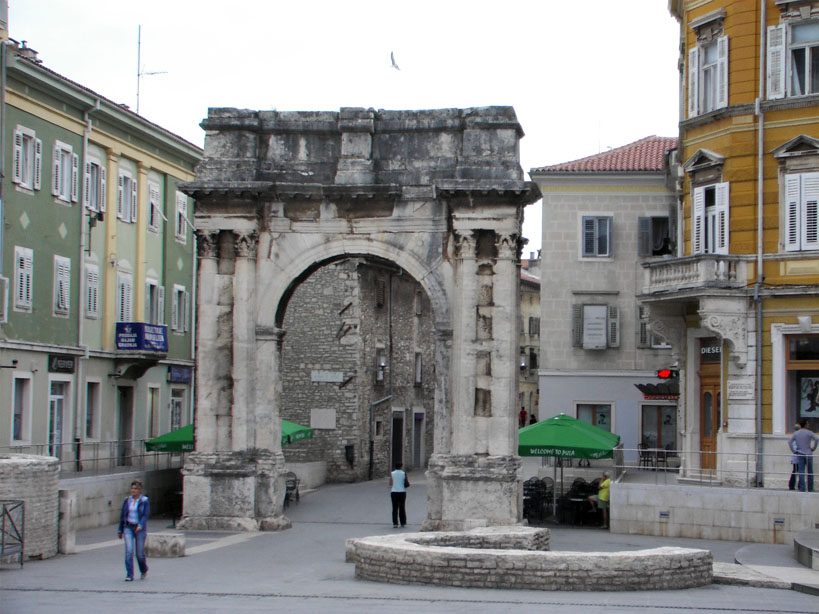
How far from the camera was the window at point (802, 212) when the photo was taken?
1227 inches

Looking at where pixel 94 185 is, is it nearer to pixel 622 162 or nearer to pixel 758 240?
pixel 622 162

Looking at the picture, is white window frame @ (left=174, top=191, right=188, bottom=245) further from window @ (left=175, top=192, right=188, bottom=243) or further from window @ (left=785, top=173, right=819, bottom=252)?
window @ (left=785, top=173, right=819, bottom=252)

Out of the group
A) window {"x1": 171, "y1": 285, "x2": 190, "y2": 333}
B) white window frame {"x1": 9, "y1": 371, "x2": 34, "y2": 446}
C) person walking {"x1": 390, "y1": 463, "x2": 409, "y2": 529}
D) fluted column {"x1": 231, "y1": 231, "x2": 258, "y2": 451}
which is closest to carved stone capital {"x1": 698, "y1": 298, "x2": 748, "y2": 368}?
person walking {"x1": 390, "y1": 463, "x2": 409, "y2": 529}

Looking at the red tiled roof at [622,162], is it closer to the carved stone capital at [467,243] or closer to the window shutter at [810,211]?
the window shutter at [810,211]

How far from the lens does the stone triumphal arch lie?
29953mm

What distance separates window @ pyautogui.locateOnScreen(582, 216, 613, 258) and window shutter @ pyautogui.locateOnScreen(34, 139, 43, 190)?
18982 millimetres

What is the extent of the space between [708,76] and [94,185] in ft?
58.4

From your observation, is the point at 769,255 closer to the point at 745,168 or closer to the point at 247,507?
the point at 745,168

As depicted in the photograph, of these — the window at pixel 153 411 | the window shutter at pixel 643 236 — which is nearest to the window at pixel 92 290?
the window at pixel 153 411

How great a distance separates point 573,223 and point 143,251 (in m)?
14.5

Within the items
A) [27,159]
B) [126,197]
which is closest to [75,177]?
[27,159]

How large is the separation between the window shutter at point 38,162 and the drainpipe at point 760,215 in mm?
18365

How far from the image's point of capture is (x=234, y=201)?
30938 millimetres

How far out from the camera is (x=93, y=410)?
40281 millimetres
